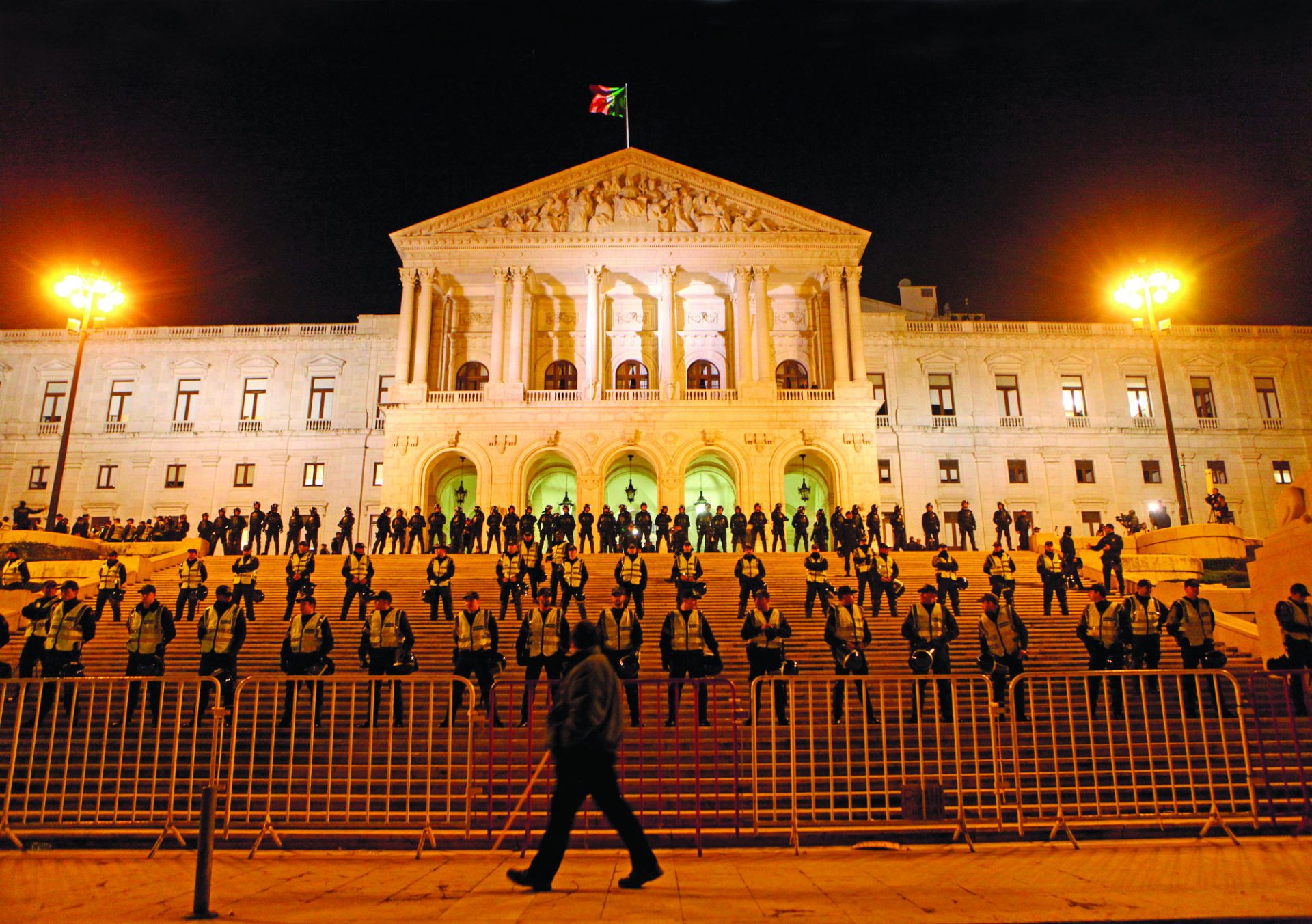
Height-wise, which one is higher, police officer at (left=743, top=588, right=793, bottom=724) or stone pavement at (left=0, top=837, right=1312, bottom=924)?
police officer at (left=743, top=588, right=793, bottom=724)

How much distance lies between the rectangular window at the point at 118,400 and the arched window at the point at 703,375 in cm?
2595

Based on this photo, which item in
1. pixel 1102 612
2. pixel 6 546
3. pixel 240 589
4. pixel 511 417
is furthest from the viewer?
pixel 511 417

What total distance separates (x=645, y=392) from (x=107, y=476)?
81.4 feet

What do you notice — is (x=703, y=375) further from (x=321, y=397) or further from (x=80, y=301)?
(x=80, y=301)

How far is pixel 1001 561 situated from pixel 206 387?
36.5 meters

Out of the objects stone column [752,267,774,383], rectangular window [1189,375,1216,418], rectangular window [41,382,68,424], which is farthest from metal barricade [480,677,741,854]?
rectangular window [41,382,68,424]

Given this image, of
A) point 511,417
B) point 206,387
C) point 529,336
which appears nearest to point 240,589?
point 511,417

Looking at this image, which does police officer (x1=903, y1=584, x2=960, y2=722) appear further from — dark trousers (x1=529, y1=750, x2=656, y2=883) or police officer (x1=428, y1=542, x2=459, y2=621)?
police officer (x1=428, y1=542, x2=459, y2=621)

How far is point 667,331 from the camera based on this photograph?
33969mm

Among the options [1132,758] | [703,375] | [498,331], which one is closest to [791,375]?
[703,375]

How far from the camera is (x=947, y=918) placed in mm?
4531

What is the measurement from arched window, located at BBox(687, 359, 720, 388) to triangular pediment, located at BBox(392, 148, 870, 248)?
18.3 feet

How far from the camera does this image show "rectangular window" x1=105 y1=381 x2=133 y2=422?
3894 cm

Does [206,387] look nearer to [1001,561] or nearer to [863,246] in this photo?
[863,246]
